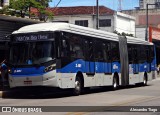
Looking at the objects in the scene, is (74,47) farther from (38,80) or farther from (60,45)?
(38,80)

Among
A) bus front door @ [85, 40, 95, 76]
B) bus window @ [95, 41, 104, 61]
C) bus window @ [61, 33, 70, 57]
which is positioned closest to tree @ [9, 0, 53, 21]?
bus window @ [95, 41, 104, 61]

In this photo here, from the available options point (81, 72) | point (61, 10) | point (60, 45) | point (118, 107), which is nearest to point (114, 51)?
point (81, 72)

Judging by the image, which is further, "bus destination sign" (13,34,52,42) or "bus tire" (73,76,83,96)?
"bus tire" (73,76,83,96)

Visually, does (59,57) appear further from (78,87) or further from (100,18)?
(100,18)

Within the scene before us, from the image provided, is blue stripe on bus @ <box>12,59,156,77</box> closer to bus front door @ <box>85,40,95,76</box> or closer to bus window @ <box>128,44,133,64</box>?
bus front door @ <box>85,40,95,76</box>

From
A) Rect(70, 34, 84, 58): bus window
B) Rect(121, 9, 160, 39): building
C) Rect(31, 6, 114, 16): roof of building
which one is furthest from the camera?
Rect(121, 9, 160, 39): building

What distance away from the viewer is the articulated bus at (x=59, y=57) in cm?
1933

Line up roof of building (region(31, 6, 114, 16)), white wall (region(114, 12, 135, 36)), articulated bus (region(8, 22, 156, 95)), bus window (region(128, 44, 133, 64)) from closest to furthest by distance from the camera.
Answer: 1. articulated bus (region(8, 22, 156, 95))
2. bus window (region(128, 44, 133, 64))
3. white wall (region(114, 12, 135, 36))
4. roof of building (region(31, 6, 114, 16))

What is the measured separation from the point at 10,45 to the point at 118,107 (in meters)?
7.11

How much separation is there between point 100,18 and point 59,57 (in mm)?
48320

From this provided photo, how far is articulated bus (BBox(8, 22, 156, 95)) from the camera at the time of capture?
1933 cm

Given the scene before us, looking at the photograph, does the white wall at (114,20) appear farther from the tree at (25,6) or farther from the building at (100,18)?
the tree at (25,6)

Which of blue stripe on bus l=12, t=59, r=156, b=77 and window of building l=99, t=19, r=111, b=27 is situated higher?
blue stripe on bus l=12, t=59, r=156, b=77

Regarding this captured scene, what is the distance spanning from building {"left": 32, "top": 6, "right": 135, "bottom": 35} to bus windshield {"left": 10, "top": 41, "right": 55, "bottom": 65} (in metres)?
44.6
